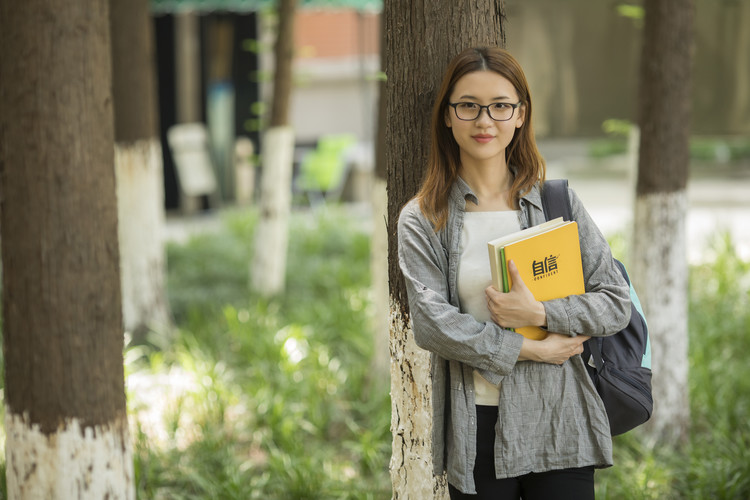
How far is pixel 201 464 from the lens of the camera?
4230mm

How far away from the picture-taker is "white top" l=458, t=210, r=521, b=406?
2150 mm

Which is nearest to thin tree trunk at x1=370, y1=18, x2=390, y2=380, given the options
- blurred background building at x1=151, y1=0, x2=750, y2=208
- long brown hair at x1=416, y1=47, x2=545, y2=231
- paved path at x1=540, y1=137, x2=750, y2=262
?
blurred background building at x1=151, y1=0, x2=750, y2=208

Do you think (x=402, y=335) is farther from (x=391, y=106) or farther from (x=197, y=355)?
(x=197, y=355)

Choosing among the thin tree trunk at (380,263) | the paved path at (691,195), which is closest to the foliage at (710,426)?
the paved path at (691,195)

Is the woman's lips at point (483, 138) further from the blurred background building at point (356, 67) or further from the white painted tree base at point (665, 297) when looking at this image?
the white painted tree base at point (665, 297)

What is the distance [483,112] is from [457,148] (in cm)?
17

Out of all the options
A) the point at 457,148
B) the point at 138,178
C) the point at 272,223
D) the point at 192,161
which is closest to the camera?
the point at 457,148

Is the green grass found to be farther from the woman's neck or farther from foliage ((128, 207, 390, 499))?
the woman's neck

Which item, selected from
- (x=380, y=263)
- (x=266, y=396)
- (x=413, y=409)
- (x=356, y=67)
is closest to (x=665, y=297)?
(x=380, y=263)

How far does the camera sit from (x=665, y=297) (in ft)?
15.2

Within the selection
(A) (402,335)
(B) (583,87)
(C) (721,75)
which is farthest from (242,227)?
(A) (402,335)

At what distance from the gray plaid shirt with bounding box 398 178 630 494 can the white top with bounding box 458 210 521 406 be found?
2cm

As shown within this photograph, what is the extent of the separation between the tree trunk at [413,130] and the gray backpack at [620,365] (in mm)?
455

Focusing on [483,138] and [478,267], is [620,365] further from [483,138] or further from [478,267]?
[483,138]
